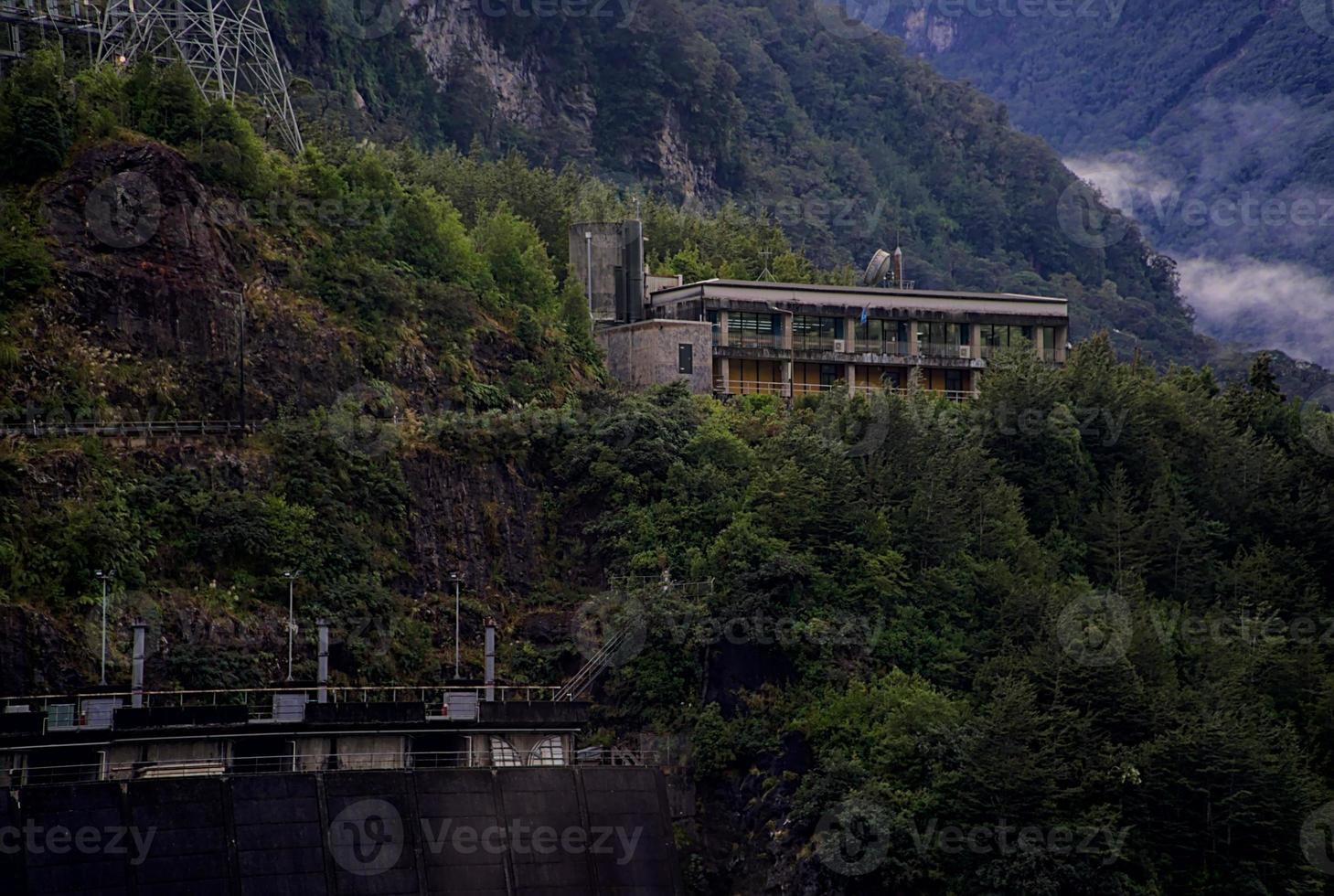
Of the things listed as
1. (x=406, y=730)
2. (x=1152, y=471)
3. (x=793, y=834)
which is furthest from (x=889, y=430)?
(x=406, y=730)

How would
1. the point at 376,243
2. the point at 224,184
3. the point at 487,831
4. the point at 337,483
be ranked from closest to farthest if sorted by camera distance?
the point at 487,831 → the point at 337,483 → the point at 224,184 → the point at 376,243

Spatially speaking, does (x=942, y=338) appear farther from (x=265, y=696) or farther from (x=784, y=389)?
(x=265, y=696)

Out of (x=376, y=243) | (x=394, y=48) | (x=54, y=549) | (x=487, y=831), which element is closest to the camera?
(x=487, y=831)

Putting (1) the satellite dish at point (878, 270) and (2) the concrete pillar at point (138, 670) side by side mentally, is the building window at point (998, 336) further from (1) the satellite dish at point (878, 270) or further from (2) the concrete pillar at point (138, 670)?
(2) the concrete pillar at point (138, 670)

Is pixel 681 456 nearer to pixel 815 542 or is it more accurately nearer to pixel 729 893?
pixel 815 542

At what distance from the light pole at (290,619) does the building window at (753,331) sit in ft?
121

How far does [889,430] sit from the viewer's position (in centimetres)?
10638

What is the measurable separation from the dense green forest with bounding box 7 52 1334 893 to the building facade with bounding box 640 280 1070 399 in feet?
16.4

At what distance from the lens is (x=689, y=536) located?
101 metres

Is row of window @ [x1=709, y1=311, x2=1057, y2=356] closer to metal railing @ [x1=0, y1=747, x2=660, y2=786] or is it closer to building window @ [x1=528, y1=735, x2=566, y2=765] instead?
building window @ [x1=528, y1=735, x2=566, y2=765]

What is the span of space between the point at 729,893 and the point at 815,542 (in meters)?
17.7

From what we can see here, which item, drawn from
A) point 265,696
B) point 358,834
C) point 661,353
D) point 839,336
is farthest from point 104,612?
point 839,336

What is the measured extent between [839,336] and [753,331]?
5.58m

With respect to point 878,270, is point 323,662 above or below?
below
